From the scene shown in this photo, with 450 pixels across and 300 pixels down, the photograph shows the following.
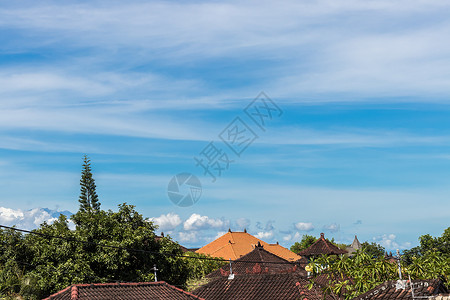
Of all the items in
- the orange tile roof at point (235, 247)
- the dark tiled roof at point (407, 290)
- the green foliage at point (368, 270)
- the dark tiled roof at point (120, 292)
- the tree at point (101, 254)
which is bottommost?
the dark tiled roof at point (407, 290)

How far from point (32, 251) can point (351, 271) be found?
2180 cm

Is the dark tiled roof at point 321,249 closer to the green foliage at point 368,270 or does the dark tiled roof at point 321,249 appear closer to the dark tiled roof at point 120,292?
the green foliage at point 368,270

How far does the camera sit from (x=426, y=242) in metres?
43.4

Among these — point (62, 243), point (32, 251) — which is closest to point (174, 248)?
point (62, 243)

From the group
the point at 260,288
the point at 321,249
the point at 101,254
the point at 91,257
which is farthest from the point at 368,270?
the point at 321,249

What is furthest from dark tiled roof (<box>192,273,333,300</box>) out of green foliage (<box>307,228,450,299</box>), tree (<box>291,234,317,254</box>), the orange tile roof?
tree (<box>291,234,317,254</box>)

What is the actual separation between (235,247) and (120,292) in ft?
135

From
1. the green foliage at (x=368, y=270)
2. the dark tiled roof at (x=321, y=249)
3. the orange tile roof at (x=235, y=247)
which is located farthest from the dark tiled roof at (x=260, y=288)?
→ the orange tile roof at (x=235, y=247)

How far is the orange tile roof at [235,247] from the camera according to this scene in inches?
2382

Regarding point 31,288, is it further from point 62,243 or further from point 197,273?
point 197,273

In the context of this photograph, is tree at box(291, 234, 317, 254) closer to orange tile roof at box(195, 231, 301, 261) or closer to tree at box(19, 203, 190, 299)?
orange tile roof at box(195, 231, 301, 261)

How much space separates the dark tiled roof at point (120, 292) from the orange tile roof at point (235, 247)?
35.7m

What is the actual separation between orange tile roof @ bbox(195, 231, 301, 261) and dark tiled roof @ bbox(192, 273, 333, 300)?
3027 cm

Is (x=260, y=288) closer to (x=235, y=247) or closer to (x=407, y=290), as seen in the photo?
(x=407, y=290)
